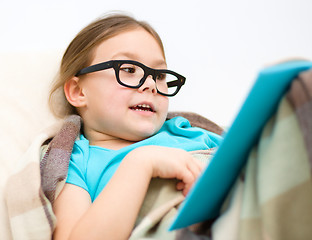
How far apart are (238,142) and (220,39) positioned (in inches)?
53.5

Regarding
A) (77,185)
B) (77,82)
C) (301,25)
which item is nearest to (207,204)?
(77,185)

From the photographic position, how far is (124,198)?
0.69m

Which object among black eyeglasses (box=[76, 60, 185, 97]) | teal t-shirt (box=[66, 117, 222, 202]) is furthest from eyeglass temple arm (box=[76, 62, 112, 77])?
teal t-shirt (box=[66, 117, 222, 202])

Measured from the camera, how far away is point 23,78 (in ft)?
3.93

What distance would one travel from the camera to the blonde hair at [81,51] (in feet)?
3.73

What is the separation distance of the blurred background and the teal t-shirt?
44cm

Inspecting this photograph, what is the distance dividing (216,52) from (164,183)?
110 cm

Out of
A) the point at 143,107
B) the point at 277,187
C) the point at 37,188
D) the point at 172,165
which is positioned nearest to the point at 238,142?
the point at 277,187

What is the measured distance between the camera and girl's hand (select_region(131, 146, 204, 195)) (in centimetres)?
72

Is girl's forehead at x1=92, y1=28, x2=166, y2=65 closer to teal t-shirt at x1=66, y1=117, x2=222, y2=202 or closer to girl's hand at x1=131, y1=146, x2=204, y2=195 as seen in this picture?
teal t-shirt at x1=66, y1=117, x2=222, y2=202

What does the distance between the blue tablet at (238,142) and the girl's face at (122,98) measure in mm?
537

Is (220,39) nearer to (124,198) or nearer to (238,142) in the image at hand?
(124,198)

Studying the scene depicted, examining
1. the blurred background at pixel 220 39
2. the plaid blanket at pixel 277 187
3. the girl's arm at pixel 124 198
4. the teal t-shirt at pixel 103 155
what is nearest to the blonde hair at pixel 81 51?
the teal t-shirt at pixel 103 155

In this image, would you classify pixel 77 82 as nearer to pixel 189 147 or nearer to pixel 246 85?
pixel 189 147
